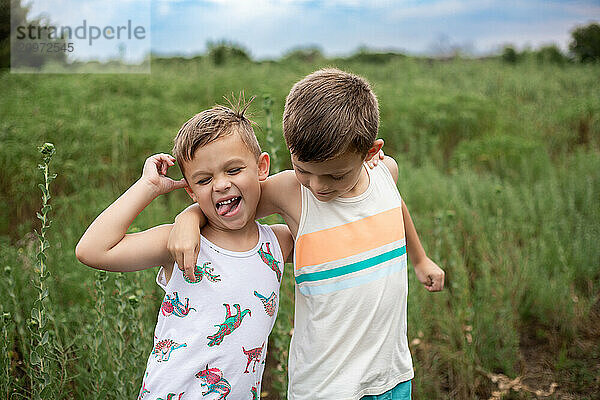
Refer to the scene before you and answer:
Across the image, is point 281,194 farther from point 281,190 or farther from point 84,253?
point 84,253

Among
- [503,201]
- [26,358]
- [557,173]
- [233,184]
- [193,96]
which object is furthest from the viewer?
[193,96]

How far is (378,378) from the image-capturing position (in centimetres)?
162

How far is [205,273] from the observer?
59.4 inches

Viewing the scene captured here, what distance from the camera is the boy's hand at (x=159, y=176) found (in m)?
1.54

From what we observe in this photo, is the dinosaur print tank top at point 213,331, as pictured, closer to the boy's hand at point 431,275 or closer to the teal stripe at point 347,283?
the teal stripe at point 347,283

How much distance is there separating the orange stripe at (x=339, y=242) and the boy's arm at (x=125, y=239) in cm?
36

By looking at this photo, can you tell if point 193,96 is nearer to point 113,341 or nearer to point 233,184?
point 113,341

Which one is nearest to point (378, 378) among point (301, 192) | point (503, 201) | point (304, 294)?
point (304, 294)

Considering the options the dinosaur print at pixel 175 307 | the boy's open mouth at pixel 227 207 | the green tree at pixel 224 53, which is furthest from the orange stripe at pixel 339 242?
the green tree at pixel 224 53

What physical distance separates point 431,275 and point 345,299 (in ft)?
1.62

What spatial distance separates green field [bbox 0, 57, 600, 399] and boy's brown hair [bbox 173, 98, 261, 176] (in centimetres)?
76

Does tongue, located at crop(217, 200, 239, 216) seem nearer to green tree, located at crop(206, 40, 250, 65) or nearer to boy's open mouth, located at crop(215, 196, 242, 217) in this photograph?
boy's open mouth, located at crop(215, 196, 242, 217)

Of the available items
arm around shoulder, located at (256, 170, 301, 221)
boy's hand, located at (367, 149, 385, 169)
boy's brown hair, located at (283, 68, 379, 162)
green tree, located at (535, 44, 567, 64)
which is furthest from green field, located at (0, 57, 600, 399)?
green tree, located at (535, 44, 567, 64)

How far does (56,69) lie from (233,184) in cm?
670
